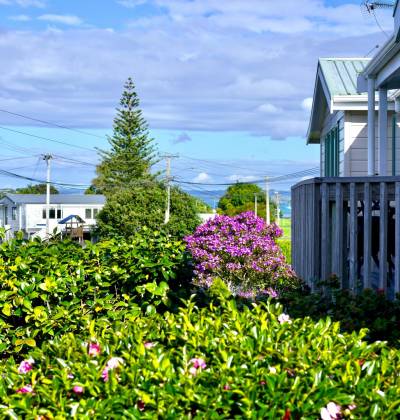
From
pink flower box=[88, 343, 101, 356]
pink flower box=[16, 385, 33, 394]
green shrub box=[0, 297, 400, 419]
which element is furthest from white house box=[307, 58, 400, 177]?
pink flower box=[16, 385, 33, 394]

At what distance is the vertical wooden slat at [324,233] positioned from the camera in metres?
7.62

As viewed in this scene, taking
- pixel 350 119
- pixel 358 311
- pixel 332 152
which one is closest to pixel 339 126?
pixel 350 119

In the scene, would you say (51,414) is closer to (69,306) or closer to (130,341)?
(130,341)

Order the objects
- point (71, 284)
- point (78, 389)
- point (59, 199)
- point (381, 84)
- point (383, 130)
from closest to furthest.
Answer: point (78, 389) < point (71, 284) < point (381, 84) < point (383, 130) < point (59, 199)

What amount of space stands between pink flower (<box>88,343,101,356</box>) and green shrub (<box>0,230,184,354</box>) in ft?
6.80

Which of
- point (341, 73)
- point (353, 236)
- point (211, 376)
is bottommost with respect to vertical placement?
point (211, 376)

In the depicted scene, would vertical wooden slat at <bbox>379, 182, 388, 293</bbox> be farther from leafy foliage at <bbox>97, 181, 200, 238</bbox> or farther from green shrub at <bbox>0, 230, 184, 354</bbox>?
leafy foliage at <bbox>97, 181, 200, 238</bbox>

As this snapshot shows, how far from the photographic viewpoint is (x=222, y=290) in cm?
448

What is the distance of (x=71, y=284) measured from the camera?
6180mm

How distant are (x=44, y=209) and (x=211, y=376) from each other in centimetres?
8368

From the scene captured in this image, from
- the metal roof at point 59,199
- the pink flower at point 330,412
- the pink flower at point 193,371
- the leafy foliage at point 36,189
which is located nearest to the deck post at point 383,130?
the pink flower at point 193,371

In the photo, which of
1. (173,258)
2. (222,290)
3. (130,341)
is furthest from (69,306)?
(130,341)

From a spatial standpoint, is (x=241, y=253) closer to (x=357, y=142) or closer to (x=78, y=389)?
(x=78, y=389)

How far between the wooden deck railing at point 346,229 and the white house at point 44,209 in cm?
7489
